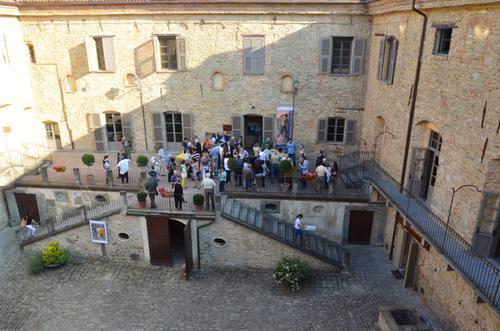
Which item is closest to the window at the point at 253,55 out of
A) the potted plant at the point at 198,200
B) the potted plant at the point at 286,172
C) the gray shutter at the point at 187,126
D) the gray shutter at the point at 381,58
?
the gray shutter at the point at 187,126

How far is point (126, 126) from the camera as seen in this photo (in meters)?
20.8

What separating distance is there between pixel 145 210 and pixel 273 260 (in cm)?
541

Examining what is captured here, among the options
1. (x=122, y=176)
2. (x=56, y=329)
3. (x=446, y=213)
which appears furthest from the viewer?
(x=122, y=176)

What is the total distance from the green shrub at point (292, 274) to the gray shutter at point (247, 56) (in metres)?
9.31

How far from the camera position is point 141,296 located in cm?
1472

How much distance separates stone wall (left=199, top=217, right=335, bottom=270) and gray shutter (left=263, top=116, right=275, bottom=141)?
6.53m

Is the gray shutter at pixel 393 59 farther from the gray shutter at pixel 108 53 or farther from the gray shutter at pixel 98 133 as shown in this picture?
the gray shutter at pixel 98 133

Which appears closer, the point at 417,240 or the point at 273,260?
the point at 417,240

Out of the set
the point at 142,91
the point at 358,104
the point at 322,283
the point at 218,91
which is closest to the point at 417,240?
the point at 322,283

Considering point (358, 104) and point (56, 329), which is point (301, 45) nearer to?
point (358, 104)

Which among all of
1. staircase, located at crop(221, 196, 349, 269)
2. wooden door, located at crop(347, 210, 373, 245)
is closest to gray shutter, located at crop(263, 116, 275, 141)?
staircase, located at crop(221, 196, 349, 269)

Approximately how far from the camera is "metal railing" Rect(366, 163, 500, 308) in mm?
9359

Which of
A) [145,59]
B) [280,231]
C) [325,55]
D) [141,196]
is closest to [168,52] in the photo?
[145,59]

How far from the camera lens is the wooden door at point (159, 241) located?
15.7 metres
